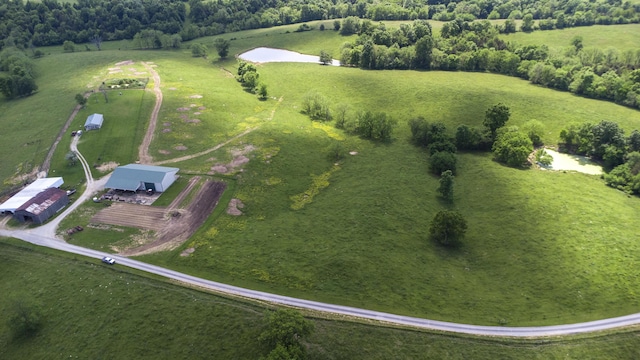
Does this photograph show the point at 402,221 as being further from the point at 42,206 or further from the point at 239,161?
the point at 42,206

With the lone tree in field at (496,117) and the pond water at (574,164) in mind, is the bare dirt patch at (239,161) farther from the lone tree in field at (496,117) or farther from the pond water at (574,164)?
the pond water at (574,164)

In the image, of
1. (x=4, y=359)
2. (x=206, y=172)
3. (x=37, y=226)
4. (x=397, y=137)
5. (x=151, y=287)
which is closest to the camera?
(x=4, y=359)

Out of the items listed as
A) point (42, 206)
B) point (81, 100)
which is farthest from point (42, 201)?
point (81, 100)

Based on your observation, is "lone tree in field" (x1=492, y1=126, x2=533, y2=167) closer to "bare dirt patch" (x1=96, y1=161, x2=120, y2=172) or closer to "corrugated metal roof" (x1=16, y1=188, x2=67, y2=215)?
"bare dirt patch" (x1=96, y1=161, x2=120, y2=172)

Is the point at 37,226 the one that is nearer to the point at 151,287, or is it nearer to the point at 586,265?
the point at 151,287

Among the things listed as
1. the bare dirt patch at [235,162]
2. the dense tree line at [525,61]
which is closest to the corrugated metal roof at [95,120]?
the bare dirt patch at [235,162]

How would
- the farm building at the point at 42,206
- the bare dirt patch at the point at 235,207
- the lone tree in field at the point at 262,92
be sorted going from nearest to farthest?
the farm building at the point at 42,206 < the bare dirt patch at the point at 235,207 < the lone tree in field at the point at 262,92


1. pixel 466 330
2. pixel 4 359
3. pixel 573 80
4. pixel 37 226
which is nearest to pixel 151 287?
pixel 4 359
